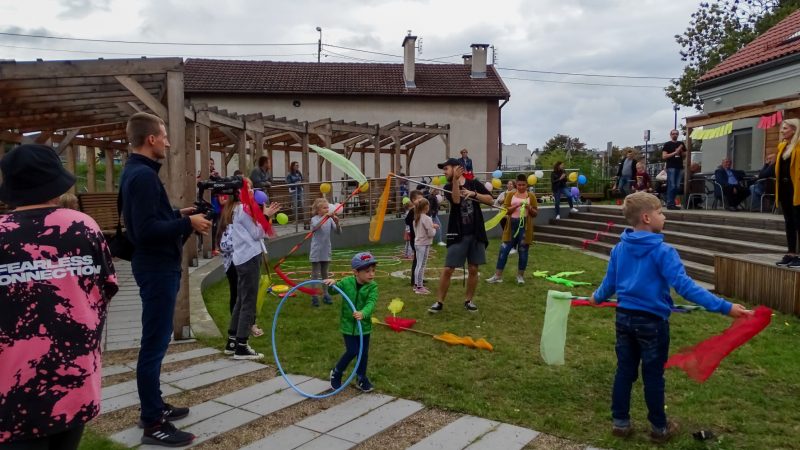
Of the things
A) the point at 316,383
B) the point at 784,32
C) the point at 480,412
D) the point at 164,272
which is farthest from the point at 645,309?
the point at 784,32

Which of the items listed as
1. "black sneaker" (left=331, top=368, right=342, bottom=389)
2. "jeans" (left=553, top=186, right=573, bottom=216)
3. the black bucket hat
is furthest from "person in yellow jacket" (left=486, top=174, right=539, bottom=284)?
"jeans" (left=553, top=186, right=573, bottom=216)

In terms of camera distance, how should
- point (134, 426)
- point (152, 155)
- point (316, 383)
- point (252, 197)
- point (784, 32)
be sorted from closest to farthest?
1. point (152, 155)
2. point (134, 426)
3. point (316, 383)
4. point (252, 197)
5. point (784, 32)

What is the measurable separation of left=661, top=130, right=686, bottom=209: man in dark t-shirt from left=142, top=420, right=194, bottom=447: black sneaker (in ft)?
47.3

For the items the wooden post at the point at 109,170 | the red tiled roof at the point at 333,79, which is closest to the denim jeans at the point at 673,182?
the red tiled roof at the point at 333,79

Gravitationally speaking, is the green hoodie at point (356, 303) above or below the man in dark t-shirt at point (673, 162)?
below

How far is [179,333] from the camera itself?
239 inches

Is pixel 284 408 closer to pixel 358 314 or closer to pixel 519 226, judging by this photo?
pixel 358 314

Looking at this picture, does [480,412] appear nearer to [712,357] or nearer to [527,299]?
[712,357]

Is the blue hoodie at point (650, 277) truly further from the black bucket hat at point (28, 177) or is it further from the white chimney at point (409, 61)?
the white chimney at point (409, 61)

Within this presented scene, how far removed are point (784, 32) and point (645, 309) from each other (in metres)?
17.6

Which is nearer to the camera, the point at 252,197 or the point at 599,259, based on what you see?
the point at 252,197

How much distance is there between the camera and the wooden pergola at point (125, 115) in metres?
5.88

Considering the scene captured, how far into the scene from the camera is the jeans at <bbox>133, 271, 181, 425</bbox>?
3.64 metres

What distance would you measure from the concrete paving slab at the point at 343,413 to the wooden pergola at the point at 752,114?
38.1 feet
